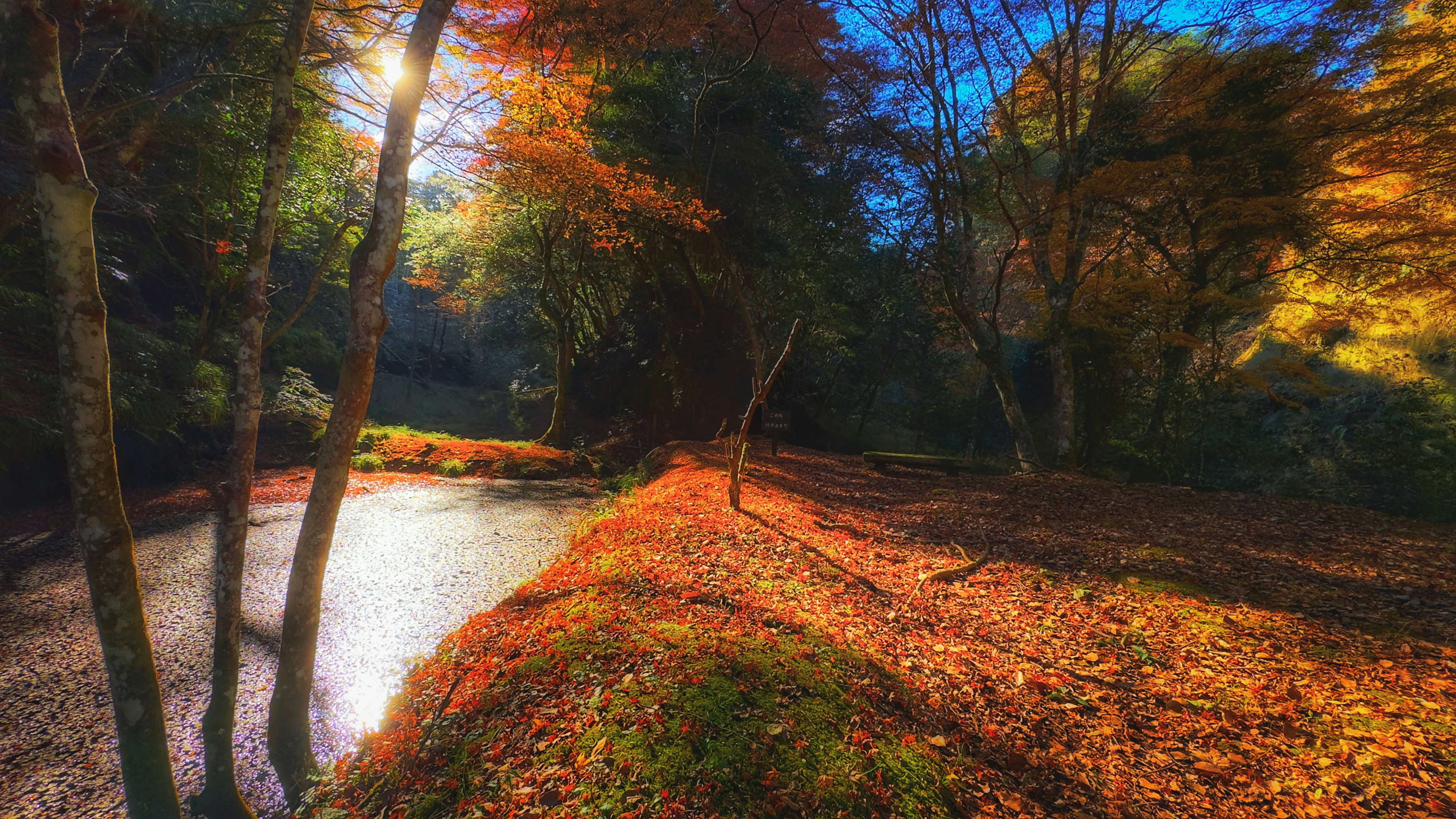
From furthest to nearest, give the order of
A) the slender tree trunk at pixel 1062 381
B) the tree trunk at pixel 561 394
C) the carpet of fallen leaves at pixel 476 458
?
1. the tree trunk at pixel 561 394
2. the carpet of fallen leaves at pixel 476 458
3. the slender tree trunk at pixel 1062 381

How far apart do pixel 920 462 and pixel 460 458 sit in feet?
36.2

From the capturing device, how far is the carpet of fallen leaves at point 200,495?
7.07 m

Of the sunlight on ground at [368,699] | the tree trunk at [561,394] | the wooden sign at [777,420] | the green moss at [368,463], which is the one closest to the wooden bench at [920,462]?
the wooden sign at [777,420]

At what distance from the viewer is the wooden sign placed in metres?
10.9

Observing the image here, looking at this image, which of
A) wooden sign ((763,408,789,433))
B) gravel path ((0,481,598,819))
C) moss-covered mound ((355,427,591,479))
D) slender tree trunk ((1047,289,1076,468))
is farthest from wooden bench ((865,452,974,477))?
moss-covered mound ((355,427,591,479))

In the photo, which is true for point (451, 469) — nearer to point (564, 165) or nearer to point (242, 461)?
point (564, 165)

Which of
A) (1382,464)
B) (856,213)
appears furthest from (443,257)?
(1382,464)

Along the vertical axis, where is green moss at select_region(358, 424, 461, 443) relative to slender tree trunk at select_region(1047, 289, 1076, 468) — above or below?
below

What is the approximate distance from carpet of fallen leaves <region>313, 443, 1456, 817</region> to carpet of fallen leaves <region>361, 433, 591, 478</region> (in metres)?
8.08

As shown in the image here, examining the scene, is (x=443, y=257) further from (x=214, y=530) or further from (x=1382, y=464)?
(x=1382, y=464)

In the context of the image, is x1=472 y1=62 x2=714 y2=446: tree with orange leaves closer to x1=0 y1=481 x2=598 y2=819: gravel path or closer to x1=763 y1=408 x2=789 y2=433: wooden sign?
x1=763 y1=408 x2=789 y2=433: wooden sign

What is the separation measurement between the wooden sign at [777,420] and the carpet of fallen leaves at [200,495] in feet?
24.4

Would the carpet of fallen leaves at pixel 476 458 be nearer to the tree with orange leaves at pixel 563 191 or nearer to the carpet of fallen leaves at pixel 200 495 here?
the carpet of fallen leaves at pixel 200 495

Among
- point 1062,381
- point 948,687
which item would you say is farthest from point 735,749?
point 1062,381
